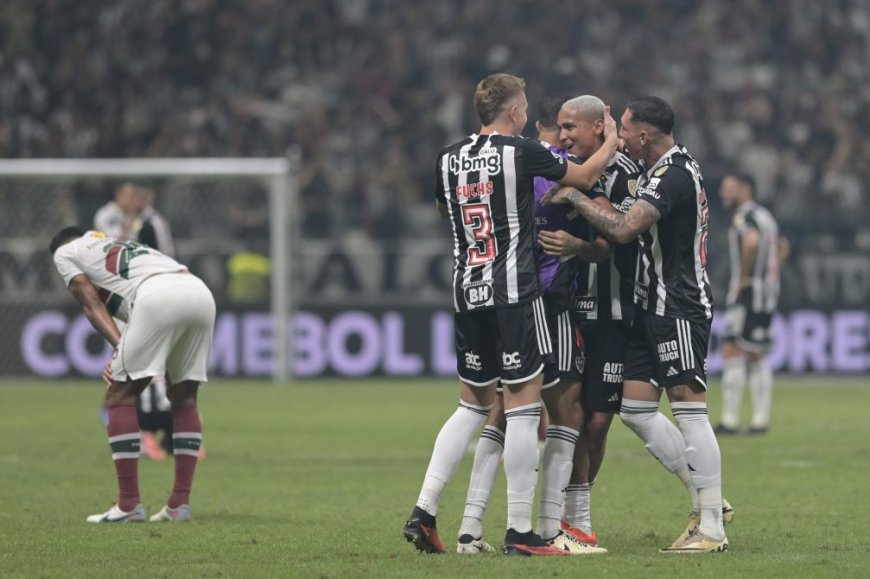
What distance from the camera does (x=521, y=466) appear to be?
23.8ft

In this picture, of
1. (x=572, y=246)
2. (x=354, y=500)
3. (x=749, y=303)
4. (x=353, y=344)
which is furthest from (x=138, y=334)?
(x=353, y=344)

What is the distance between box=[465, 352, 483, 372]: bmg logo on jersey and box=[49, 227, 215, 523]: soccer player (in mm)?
2289

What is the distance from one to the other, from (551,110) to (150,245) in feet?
18.9

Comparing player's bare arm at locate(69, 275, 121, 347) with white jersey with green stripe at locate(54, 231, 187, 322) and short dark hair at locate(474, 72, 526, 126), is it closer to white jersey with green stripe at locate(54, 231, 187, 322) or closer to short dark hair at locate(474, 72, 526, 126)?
white jersey with green stripe at locate(54, 231, 187, 322)

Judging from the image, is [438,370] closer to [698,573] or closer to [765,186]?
[765,186]

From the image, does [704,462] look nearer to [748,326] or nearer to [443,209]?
[443,209]

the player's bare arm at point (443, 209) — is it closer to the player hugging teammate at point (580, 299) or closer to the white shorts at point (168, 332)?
the player hugging teammate at point (580, 299)

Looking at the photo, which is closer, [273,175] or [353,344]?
[273,175]

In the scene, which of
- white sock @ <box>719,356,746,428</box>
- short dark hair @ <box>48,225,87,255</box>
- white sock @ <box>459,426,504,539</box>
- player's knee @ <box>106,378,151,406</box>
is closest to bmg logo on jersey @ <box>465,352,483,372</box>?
white sock @ <box>459,426,504,539</box>

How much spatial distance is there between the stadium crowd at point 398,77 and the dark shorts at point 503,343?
1574 cm

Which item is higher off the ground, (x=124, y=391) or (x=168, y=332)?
(x=168, y=332)

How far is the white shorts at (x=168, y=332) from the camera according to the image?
893 centimetres

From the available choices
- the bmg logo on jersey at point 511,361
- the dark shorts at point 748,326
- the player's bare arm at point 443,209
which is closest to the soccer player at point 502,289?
the bmg logo on jersey at point 511,361

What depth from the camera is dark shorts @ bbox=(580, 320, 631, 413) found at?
7.79m
